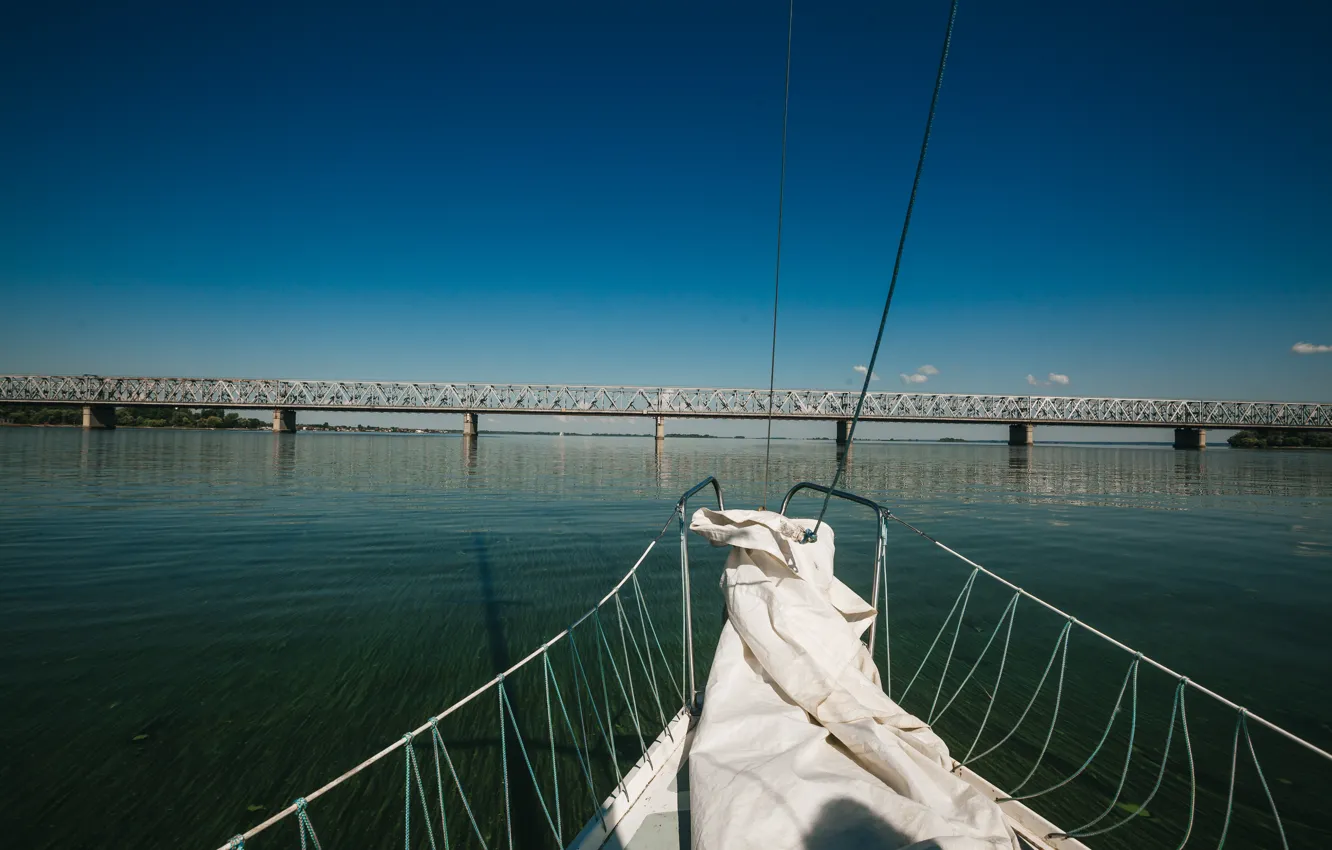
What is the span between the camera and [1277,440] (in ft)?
379

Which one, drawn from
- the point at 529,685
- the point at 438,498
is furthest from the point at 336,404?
the point at 529,685

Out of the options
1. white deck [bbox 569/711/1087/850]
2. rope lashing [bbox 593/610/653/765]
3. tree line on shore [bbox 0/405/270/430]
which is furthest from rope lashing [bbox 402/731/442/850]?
tree line on shore [bbox 0/405/270/430]

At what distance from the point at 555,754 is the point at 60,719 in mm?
4037

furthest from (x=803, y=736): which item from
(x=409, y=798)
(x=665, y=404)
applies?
(x=665, y=404)

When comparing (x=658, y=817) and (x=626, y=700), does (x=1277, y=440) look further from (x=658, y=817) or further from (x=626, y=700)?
(x=658, y=817)

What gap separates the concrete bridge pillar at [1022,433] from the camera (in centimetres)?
8119

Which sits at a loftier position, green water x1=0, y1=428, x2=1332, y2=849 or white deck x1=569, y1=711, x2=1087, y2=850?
white deck x1=569, y1=711, x2=1087, y2=850

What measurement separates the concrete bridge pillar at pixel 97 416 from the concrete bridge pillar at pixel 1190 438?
464 ft

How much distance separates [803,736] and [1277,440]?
550 feet

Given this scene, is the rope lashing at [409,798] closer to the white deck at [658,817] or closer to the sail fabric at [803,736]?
the white deck at [658,817]

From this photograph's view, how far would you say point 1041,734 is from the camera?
4816mm

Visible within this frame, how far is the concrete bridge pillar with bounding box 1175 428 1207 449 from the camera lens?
78.4m

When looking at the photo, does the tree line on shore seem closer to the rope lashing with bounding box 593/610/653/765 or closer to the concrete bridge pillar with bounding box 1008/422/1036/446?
the rope lashing with bounding box 593/610/653/765

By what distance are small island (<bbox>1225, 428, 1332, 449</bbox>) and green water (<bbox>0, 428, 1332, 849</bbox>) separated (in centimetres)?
13028
